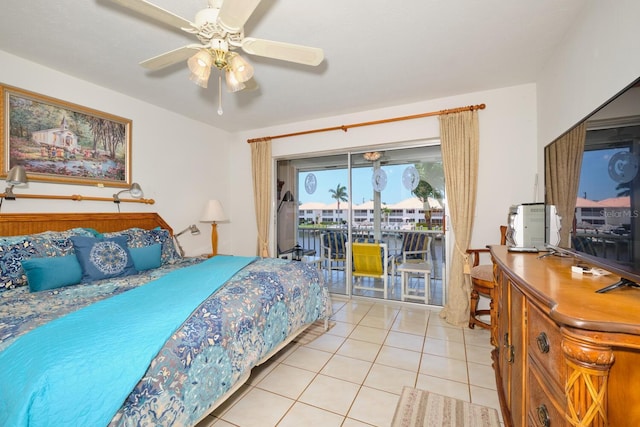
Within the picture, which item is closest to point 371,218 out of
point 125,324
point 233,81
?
point 233,81

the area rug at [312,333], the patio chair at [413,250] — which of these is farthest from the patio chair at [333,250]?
the area rug at [312,333]

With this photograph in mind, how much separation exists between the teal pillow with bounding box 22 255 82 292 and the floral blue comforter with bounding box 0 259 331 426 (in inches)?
3.0

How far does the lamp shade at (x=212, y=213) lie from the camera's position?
3.76m

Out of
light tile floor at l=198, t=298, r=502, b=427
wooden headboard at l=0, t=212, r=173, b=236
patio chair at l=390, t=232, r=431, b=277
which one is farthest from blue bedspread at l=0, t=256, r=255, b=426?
patio chair at l=390, t=232, r=431, b=277

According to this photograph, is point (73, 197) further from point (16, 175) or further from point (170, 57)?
point (170, 57)

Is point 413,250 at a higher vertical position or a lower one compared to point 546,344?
lower

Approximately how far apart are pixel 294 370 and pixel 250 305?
0.83 metres

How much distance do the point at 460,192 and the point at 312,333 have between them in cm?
231

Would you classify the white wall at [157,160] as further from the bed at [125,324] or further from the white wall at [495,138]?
the white wall at [495,138]

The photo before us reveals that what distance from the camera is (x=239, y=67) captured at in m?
1.73

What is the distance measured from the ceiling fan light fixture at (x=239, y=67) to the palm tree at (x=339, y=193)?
2461 mm

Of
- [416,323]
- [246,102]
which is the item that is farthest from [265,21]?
[416,323]

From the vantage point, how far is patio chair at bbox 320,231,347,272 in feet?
13.3

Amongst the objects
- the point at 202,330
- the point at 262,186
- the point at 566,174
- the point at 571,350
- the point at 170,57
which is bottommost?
the point at 202,330
